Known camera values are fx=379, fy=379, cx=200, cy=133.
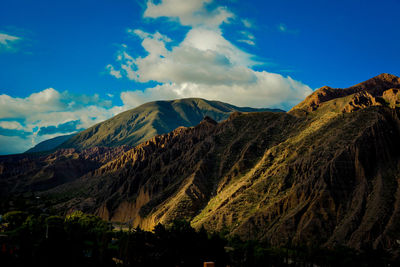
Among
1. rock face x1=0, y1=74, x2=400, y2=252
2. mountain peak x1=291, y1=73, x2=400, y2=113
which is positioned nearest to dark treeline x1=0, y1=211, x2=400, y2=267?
rock face x1=0, y1=74, x2=400, y2=252

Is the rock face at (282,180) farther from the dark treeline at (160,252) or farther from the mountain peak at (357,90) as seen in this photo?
the mountain peak at (357,90)

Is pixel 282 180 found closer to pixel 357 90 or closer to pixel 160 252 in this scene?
pixel 160 252

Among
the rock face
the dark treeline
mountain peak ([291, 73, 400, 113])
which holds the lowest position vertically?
the dark treeline

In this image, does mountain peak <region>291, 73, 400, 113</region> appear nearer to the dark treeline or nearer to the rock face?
the rock face

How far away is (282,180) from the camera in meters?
102

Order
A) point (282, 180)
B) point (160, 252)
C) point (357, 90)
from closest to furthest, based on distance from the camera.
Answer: point (160, 252)
point (282, 180)
point (357, 90)

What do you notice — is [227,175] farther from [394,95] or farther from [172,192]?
[394,95]

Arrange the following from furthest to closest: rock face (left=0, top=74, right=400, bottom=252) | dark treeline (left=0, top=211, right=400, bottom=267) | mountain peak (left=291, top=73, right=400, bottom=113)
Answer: mountain peak (left=291, top=73, right=400, bottom=113) → rock face (left=0, top=74, right=400, bottom=252) → dark treeline (left=0, top=211, right=400, bottom=267)

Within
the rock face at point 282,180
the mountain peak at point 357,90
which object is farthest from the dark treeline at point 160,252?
the mountain peak at point 357,90

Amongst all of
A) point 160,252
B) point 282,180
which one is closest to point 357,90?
point 282,180

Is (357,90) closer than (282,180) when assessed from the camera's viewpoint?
No

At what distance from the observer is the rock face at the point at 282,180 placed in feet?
277

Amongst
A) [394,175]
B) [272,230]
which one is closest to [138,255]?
[272,230]

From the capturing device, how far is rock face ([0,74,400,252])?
277 ft
